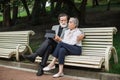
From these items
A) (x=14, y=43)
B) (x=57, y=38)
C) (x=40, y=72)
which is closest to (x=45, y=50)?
(x=57, y=38)

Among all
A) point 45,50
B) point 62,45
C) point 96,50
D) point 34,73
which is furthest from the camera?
point 34,73

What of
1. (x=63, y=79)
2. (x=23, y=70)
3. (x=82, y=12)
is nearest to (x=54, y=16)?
(x=82, y=12)

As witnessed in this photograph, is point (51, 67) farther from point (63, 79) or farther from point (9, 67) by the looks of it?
point (9, 67)

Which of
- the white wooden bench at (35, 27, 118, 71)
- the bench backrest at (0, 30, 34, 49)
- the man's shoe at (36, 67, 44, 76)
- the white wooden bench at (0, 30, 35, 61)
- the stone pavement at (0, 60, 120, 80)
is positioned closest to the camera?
the white wooden bench at (35, 27, 118, 71)

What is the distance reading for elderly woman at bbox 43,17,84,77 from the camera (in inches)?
311

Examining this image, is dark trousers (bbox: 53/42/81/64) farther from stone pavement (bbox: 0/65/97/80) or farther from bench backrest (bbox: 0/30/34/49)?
bench backrest (bbox: 0/30/34/49)

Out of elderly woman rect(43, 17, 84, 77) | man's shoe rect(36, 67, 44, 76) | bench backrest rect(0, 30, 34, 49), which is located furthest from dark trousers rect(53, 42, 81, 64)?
bench backrest rect(0, 30, 34, 49)

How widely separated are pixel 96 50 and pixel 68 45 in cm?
70

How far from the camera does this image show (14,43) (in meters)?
10.2

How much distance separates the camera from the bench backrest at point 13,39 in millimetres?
9906

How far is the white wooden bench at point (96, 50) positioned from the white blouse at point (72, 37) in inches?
11.1

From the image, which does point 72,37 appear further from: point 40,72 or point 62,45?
point 40,72

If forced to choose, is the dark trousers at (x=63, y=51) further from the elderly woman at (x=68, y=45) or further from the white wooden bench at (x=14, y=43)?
the white wooden bench at (x=14, y=43)

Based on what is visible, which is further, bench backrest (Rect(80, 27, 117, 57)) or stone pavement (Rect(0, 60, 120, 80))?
bench backrest (Rect(80, 27, 117, 57))
